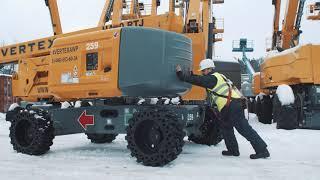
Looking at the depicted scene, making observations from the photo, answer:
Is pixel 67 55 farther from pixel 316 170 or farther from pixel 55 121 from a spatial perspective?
pixel 316 170

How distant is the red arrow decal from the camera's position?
21.4 ft

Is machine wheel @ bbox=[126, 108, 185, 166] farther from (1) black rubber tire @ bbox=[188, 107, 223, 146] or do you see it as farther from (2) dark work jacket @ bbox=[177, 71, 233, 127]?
(1) black rubber tire @ bbox=[188, 107, 223, 146]

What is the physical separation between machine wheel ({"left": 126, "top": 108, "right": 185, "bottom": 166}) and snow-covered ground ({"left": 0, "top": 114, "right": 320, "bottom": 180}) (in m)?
0.15

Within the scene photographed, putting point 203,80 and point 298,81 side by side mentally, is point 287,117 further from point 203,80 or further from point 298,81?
point 203,80

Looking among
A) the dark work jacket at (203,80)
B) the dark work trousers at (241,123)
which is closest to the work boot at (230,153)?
the dark work trousers at (241,123)

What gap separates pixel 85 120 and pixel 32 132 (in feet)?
2.85

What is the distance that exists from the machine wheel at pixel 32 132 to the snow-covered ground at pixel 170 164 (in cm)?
14

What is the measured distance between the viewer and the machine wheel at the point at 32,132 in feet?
21.7

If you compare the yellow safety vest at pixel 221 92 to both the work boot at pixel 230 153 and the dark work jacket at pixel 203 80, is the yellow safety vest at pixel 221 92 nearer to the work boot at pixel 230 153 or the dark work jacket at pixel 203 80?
the dark work jacket at pixel 203 80

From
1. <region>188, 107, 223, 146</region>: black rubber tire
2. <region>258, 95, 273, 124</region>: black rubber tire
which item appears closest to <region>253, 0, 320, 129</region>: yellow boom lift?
<region>258, 95, 273, 124</region>: black rubber tire

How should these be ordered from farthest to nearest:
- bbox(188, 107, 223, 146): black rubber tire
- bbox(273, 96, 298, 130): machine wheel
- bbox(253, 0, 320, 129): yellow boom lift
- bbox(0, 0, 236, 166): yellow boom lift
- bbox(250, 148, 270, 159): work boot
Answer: bbox(273, 96, 298, 130): machine wheel → bbox(253, 0, 320, 129): yellow boom lift → bbox(188, 107, 223, 146): black rubber tire → bbox(250, 148, 270, 159): work boot → bbox(0, 0, 236, 166): yellow boom lift

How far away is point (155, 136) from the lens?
5766mm

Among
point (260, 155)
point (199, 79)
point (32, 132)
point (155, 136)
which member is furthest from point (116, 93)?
point (260, 155)

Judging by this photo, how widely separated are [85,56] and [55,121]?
118 cm
